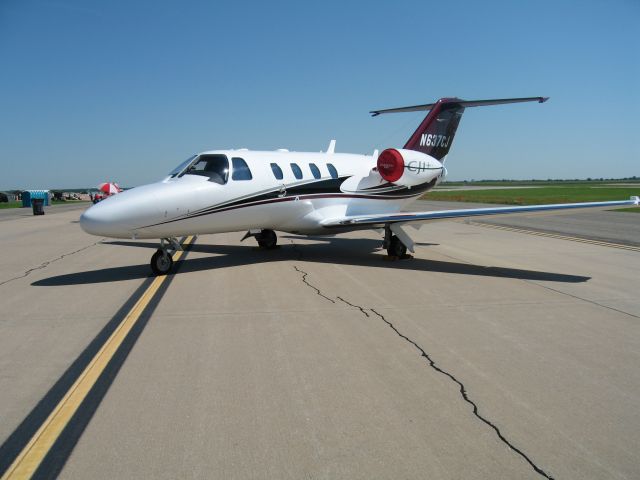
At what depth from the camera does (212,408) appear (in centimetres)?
371

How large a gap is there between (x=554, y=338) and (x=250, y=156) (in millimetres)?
7372

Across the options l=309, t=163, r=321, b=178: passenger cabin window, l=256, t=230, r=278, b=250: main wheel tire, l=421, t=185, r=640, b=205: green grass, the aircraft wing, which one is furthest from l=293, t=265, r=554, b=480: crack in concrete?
l=421, t=185, r=640, b=205: green grass

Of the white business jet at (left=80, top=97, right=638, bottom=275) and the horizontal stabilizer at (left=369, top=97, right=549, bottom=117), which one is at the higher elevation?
the horizontal stabilizer at (left=369, top=97, right=549, bottom=117)

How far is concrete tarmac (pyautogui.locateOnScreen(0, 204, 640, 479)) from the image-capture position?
10.1 ft

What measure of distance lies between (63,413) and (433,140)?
42.0 feet

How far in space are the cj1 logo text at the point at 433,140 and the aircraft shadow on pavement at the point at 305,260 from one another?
338 cm

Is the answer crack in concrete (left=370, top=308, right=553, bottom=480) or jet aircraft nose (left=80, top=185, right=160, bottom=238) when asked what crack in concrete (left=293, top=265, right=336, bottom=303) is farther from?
jet aircraft nose (left=80, top=185, right=160, bottom=238)

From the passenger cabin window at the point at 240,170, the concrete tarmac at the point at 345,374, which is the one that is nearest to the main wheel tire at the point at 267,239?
the passenger cabin window at the point at 240,170

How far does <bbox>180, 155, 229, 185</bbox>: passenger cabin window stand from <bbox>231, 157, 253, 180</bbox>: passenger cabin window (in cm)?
18

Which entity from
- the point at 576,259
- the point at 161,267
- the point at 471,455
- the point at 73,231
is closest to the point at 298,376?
the point at 471,455

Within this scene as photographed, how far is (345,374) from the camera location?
14.4 ft

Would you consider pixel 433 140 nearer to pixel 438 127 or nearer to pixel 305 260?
pixel 438 127

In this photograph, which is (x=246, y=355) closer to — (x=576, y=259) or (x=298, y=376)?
(x=298, y=376)

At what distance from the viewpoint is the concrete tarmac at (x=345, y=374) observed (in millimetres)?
3078
